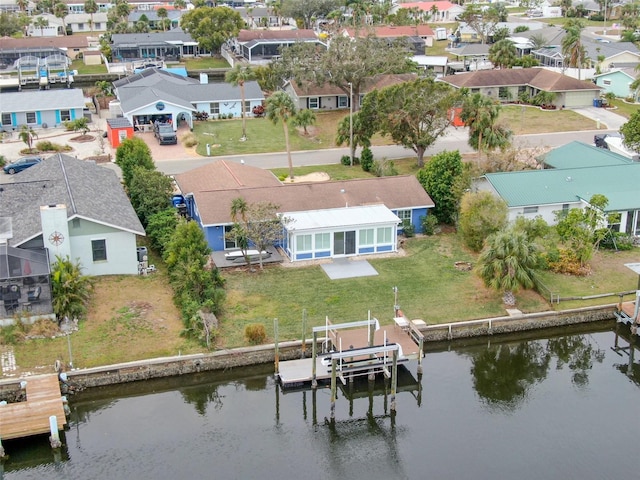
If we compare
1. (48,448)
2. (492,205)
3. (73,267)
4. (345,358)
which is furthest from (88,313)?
(492,205)

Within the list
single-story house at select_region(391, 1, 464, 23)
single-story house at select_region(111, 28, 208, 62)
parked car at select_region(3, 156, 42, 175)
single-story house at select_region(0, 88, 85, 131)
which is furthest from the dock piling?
single-story house at select_region(391, 1, 464, 23)

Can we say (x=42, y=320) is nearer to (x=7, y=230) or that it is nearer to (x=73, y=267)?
(x=73, y=267)

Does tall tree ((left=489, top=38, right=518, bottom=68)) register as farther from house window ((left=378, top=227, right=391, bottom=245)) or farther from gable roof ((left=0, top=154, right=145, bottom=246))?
gable roof ((left=0, top=154, right=145, bottom=246))

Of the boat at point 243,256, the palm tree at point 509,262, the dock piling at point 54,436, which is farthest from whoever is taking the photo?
the boat at point 243,256

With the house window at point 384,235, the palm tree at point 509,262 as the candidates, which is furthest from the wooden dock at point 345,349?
the house window at point 384,235

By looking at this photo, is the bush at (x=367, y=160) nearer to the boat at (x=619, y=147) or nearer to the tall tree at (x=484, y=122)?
the tall tree at (x=484, y=122)
